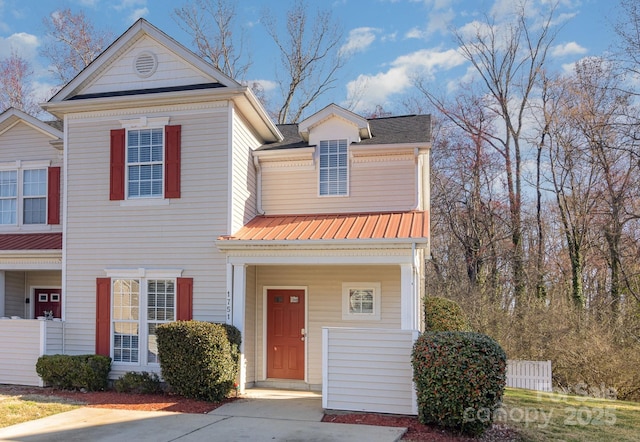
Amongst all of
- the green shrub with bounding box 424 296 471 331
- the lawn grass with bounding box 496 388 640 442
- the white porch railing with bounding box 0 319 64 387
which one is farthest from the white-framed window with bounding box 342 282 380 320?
the white porch railing with bounding box 0 319 64 387

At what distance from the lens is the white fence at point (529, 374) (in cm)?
1425

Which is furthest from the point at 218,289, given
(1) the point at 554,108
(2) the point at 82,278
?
(1) the point at 554,108

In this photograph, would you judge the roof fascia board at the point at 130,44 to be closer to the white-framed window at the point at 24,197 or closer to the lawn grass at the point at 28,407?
the white-framed window at the point at 24,197

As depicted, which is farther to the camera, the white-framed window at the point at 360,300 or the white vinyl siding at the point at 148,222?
the white-framed window at the point at 360,300

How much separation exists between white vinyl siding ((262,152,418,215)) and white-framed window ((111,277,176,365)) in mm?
3093

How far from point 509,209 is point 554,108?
4505 millimetres

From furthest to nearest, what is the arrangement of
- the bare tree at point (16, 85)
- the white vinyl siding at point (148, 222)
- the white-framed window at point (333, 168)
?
the bare tree at point (16, 85) → the white-framed window at point (333, 168) → the white vinyl siding at point (148, 222)

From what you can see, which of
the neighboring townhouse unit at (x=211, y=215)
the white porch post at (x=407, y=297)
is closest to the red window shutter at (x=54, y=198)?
the neighboring townhouse unit at (x=211, y=215)

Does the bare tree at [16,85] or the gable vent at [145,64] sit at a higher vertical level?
the bare tree at [16,85]

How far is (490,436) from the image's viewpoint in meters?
7.64

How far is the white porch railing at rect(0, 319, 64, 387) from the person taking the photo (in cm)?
1102

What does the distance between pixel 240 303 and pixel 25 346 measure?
477 centimetres

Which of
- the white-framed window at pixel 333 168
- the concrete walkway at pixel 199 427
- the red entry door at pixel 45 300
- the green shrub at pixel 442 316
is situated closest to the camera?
the concrete walkway at pixel 199 427

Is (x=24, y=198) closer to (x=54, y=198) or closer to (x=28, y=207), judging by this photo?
(x=28, y=207)
